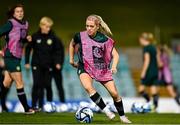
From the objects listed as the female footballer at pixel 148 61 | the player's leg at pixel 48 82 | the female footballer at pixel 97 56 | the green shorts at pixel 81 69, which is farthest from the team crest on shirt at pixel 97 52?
the female footballer at pixel 148 61

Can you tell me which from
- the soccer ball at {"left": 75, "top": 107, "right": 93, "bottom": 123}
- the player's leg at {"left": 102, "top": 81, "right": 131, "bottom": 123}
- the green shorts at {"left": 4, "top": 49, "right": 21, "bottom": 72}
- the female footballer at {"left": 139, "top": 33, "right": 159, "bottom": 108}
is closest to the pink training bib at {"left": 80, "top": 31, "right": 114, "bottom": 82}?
the player's leg at {"left": 102, "top": 81, "right": 131, "bottom": 123}

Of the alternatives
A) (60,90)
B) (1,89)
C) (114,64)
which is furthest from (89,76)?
(60,90)

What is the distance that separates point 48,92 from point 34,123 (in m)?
4.87

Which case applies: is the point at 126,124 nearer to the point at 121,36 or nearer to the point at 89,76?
the point at 89,76

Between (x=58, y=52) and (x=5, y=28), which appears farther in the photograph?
(x=58, y=52)

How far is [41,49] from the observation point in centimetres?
1609

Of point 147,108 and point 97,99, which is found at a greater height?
point 97,99

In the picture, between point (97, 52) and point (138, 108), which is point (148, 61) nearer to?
point (138, 108)

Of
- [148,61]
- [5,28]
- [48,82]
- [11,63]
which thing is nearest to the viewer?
[5,28]

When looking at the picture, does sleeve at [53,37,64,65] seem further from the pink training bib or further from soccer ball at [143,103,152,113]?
the pink training bib

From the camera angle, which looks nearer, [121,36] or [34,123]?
[34,123]

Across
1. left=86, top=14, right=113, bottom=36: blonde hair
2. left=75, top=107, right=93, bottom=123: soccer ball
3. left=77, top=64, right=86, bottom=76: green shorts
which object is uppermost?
left=86, top=14, right=113, bottom=36: blonde hair

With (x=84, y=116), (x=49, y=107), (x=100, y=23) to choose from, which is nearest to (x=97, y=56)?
(x=100, y=23)

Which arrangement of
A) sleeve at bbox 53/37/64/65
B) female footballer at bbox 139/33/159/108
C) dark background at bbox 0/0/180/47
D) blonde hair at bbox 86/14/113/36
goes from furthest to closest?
dark background at bbox 0/0/180/47, female footballer at bbox 139/33/159/108, sleeve at bbox 53/37/64/65, blonde hair at bbox 86/14/113/36
